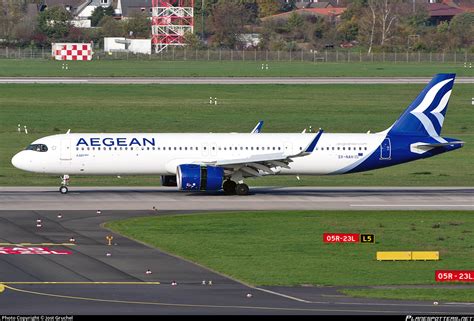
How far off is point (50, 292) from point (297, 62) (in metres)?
150

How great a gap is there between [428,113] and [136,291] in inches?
1298

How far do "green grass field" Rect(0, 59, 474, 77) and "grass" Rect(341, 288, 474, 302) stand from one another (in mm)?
109281

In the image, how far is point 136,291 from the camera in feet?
118

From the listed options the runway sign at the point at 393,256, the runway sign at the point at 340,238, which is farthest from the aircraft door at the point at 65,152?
the runway sign at the point at 393,256

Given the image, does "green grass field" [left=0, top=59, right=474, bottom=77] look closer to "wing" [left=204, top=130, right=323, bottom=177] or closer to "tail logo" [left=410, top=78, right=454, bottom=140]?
"tail logo" [left=410, top=78, right=454, bottom=140]

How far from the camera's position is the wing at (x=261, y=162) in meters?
60.7

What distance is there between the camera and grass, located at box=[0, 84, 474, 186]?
72188 millimetres

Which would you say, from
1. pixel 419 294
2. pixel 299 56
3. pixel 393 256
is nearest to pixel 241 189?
pixel 393 256

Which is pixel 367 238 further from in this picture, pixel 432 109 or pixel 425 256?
pixel 432 109

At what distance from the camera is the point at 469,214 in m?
55.1

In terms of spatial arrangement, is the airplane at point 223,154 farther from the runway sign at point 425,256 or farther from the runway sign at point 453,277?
the runway sign at point 453,277

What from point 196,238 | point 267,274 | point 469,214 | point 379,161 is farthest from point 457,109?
point 267,274

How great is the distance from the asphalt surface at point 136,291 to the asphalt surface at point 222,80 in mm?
84139

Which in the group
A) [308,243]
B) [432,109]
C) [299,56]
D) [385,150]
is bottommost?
[299,56]
